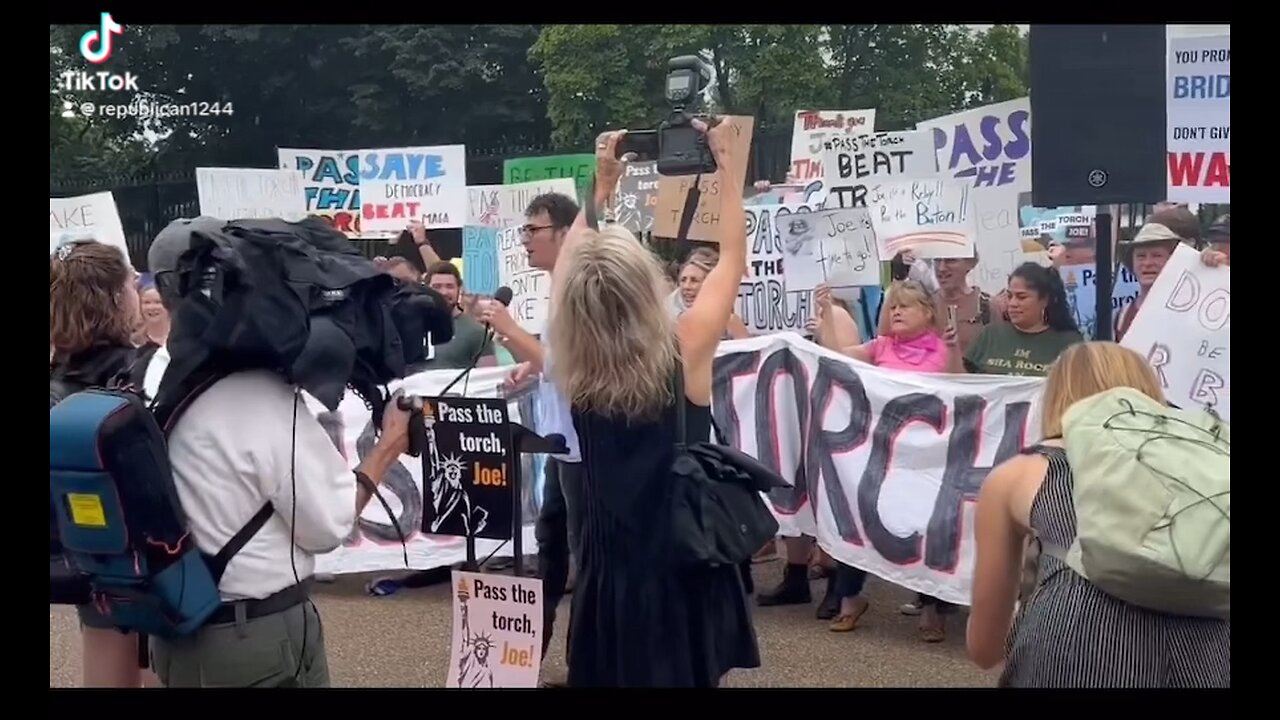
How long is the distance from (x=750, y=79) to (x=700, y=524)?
16353 mm

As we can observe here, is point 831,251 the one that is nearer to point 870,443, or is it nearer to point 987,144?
point 870,443

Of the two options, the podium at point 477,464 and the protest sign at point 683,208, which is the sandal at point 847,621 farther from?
the podium at point 477,464

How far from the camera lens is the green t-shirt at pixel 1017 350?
6000 millimetres

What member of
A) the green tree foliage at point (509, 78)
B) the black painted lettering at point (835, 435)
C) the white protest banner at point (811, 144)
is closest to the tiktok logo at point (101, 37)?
the black painted lettering at point (835, 435)

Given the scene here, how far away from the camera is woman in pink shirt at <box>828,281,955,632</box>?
606cm

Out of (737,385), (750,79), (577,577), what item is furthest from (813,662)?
(750,79)

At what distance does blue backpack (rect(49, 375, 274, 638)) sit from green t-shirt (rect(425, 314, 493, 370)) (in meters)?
4.02

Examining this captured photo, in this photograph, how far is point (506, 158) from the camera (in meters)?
10.6

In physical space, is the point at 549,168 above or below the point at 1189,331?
above

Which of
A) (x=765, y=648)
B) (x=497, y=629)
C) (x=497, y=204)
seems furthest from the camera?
(x=497, y=204)

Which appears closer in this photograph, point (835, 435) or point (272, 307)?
point (272, 307)

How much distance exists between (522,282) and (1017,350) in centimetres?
303

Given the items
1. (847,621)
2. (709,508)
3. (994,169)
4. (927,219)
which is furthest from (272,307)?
(994,169)

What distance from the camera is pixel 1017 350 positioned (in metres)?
6.07
